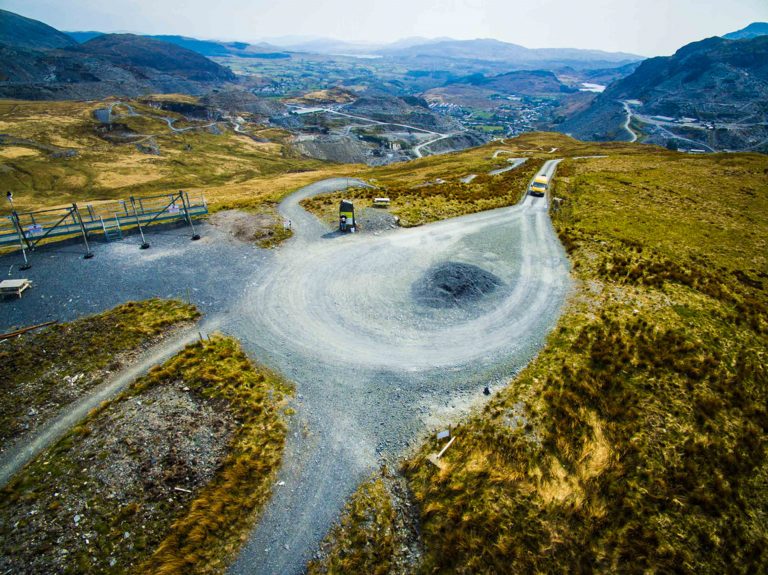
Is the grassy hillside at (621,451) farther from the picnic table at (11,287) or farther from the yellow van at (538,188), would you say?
the picnic table at (11,287)

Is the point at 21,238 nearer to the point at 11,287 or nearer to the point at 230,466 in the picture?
the point at 11,287

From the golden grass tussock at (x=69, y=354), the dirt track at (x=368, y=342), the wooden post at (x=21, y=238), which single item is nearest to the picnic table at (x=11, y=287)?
the wooden post at (x=21, y=238)

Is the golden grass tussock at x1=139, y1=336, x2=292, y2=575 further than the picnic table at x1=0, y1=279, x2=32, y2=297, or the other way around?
the picnic table at x1=0, y1=279, x2=32, y2=297

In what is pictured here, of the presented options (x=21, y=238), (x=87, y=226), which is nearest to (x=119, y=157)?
(x=87, y=226)

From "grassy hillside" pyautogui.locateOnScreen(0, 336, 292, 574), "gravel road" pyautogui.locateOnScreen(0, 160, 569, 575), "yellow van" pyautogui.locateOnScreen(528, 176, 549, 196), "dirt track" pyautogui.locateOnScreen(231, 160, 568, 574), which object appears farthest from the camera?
"yellow van" pyautogui.locateOnScreen(528, 176, 549, 196)

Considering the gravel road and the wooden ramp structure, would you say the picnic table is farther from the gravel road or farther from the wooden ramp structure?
the wooden ramp structure

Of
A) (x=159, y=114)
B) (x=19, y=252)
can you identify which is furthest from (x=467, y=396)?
(x=159, y=114)

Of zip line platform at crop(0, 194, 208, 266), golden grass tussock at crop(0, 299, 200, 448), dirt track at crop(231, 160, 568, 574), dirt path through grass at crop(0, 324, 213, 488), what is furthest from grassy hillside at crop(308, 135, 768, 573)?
zip line platform at crop(0, 194, 208, 266)
